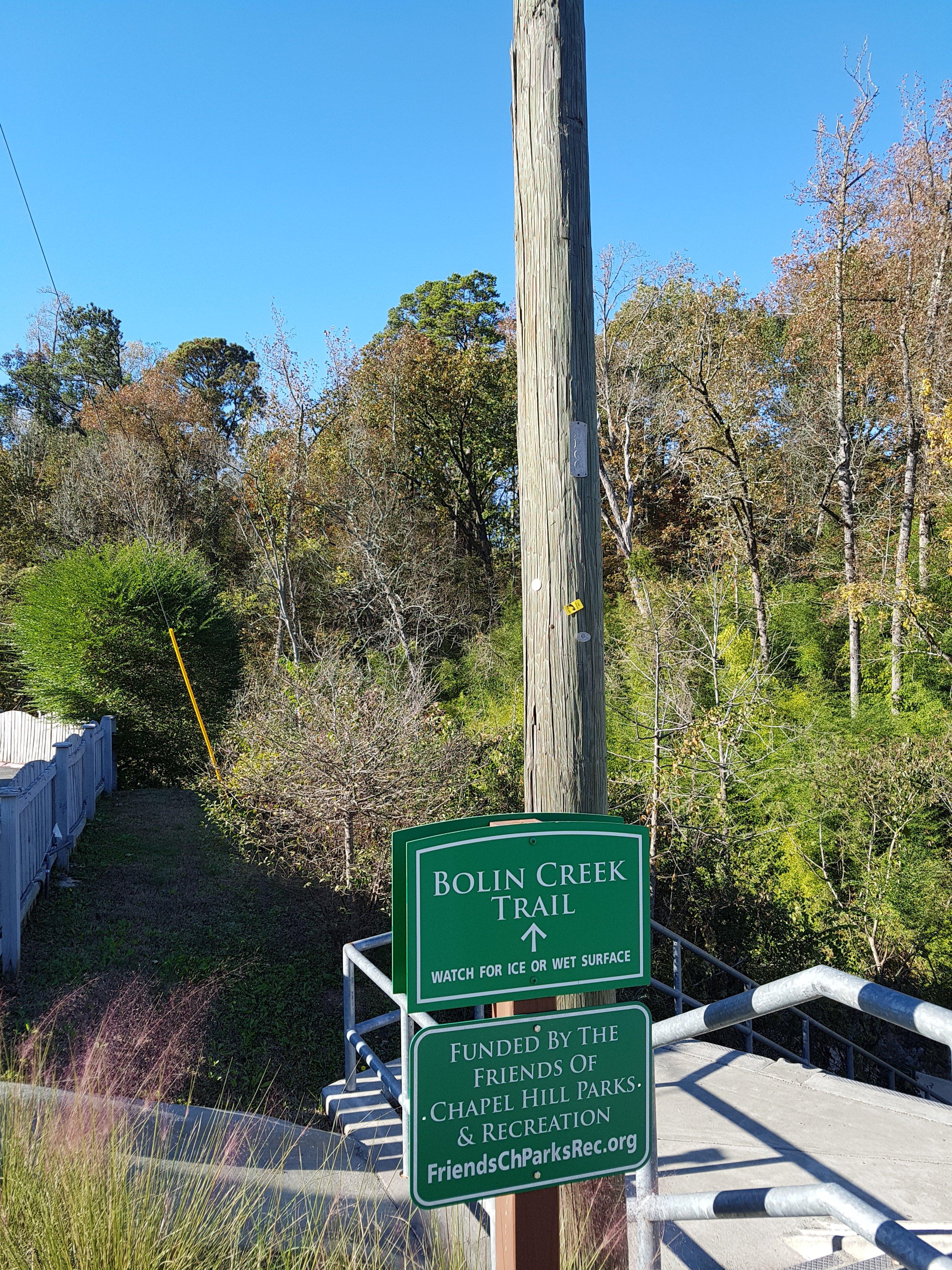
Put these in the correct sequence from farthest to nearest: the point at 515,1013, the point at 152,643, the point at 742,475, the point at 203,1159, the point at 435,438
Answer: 1. the point at 435,438
2. the point at 742,475
3. the point at 152,643
4. the point at 203,1159
5. the point at 515,1013

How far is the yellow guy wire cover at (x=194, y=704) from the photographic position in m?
13.8

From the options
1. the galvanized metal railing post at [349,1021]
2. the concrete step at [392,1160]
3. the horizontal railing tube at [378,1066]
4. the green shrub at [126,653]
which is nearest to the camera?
the concrete step at [392,1160]

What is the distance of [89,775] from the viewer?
13.2 meters

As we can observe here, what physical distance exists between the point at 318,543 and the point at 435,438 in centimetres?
532

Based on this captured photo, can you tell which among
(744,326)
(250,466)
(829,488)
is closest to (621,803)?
(829,488)

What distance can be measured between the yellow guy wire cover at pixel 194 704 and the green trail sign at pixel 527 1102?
11.6 meters

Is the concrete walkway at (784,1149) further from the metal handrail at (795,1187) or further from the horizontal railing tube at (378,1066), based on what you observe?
the horizontal railing tube at (378,1066)

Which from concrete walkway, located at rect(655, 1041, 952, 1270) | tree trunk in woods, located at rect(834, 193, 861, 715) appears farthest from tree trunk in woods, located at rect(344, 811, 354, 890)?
tree trunk in woods, located at rect(834, 193, 861, 715)

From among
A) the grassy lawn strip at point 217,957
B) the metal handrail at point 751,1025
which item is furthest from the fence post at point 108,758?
the metal handrail at point 751,1025

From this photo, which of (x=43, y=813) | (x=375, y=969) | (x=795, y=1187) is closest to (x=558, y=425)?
(x=795, y=1187)

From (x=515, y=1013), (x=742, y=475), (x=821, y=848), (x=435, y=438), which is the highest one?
(x=435, y=438)

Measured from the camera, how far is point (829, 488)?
23.8m

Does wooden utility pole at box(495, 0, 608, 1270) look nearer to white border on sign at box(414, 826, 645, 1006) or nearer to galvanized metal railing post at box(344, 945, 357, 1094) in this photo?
white border on sign at box(414, 826, 645, 1006)

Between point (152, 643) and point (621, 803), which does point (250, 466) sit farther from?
point (621, 803)
